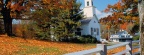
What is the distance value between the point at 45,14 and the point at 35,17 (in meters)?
1.17

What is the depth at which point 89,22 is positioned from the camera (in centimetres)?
4444

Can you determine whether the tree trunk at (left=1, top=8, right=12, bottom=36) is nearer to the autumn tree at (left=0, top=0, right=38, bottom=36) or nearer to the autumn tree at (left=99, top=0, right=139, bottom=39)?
the autumn tree at (left=0, top=0, right=38, bottom=36)

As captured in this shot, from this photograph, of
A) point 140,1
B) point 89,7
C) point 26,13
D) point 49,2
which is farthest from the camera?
point 89,7

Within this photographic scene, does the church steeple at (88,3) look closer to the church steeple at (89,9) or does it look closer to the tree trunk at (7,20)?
the church steeple at (89,9)

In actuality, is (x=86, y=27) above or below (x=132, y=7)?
below

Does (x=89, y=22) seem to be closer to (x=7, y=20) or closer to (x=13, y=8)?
(x=7, y=20)

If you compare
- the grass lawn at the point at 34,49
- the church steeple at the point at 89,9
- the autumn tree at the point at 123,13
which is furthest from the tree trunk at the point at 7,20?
the church steeple at the point at 89,9

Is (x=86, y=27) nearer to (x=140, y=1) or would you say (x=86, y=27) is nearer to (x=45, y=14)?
(x=45, y=14)

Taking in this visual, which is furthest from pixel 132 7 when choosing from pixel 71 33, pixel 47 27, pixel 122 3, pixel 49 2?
pixel 47 27

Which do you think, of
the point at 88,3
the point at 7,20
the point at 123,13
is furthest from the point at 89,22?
the point at 7,20

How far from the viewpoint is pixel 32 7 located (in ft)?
76.1

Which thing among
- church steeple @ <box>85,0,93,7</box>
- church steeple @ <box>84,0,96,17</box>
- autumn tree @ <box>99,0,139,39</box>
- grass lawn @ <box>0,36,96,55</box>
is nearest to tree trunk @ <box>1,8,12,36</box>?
grass lawn @ <box>0,36,96,55</box>

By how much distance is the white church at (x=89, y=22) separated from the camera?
4431cm

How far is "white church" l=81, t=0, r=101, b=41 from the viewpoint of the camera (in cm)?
4431
